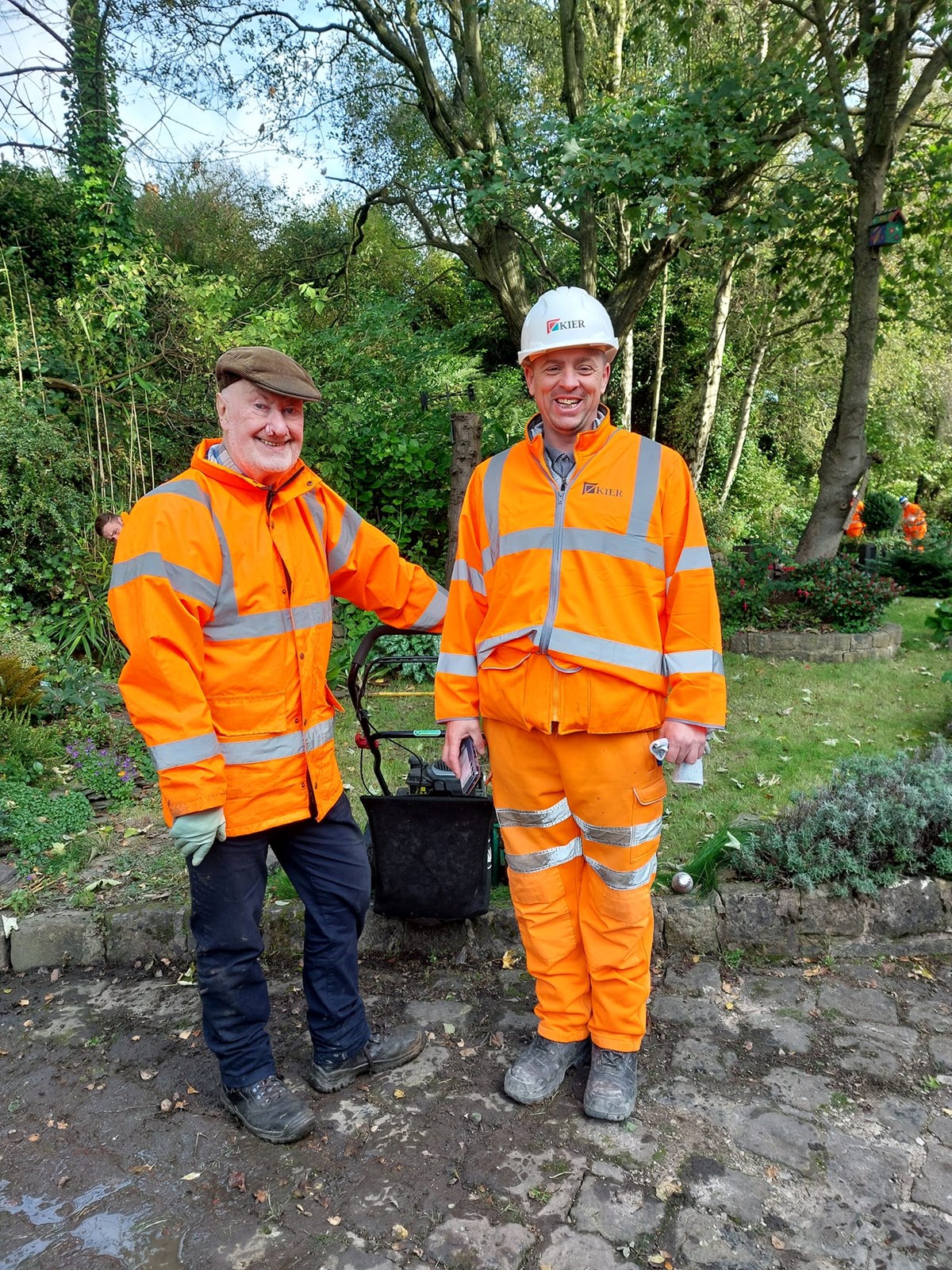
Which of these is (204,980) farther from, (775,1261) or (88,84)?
(88,84)

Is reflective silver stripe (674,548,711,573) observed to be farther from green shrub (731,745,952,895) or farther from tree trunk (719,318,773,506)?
tree trunk (719,318,773,506)

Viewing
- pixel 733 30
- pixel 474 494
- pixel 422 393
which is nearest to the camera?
pixel 474 494

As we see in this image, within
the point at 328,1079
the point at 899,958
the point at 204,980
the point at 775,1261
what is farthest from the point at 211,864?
the point at 899,958

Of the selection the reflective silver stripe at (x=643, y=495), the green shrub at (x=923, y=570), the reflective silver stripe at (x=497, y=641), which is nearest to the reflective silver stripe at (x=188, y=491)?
the reflective silver stripe at (x=497, y=641)

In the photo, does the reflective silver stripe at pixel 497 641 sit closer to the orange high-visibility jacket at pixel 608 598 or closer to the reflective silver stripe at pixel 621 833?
the orange high-visibility jacket at pixel 608 598

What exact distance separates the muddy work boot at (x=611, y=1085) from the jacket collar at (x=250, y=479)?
1943mm

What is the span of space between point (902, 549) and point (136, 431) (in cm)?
1049

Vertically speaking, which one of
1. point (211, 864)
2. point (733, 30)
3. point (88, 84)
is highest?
point (733, 30)

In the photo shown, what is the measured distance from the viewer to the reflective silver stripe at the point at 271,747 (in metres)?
2.43

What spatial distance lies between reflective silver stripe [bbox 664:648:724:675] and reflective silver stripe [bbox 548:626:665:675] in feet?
0.38

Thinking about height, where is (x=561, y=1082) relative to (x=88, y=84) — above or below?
below

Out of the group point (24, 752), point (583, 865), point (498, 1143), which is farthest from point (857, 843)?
point (24, 752)

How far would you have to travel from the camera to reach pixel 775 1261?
2.05 meters

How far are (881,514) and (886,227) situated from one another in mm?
10371
